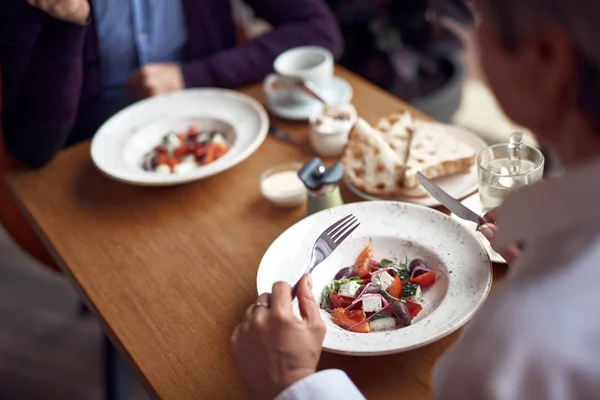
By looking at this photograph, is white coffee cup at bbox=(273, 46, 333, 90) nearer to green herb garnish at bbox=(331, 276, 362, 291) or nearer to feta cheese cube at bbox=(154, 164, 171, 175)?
feta cheese cube at bbox=(154, 164, 171, 175)

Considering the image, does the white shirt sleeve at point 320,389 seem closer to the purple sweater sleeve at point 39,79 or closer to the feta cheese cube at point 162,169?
the feta cheese cube at point 162,169

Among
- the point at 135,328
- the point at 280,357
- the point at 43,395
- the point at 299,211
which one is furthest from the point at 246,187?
the point at 43,395

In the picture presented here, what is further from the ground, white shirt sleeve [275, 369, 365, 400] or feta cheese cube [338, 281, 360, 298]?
white shirt sleeve [275, 369, 365, 400]

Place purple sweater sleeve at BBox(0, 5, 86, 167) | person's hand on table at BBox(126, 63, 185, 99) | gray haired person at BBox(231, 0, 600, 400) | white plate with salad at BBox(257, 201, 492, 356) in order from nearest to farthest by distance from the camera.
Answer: gray haired person at BBox(231, 0, 600, 400) < white plate with salad at BBox(257, 201, 492, 356) < purple sweater sleeve at BBox(0, 5, 86, 167) < person's hand on table at BBox(126, 63, 185, 99)

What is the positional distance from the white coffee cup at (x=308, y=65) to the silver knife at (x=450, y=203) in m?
0.50

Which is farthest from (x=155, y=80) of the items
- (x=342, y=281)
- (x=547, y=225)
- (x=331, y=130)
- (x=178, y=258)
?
(x=547, y=225)

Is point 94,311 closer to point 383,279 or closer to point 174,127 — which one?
point 383,279

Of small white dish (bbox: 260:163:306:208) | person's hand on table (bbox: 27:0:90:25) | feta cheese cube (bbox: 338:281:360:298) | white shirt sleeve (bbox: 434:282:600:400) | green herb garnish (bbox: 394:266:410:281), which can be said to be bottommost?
small white dish (bbox: 260:163:306:208)

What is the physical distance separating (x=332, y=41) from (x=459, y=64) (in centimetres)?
89

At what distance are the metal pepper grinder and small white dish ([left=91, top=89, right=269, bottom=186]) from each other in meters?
0.23

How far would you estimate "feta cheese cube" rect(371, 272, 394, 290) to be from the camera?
1089 millimetres

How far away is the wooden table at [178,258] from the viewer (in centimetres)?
101

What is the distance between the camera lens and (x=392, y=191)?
1.32 m

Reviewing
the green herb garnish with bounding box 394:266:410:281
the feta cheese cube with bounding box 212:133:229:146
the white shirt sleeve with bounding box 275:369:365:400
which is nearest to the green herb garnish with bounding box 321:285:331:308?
the green herb garnish with bounding box 394:266:410:281
